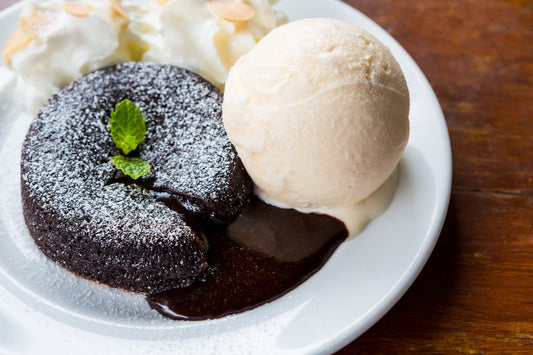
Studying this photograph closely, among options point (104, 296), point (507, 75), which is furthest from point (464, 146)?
point (104, 296)

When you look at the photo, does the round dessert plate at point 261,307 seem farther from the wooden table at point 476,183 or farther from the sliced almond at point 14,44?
the sliced almond at point 14,44

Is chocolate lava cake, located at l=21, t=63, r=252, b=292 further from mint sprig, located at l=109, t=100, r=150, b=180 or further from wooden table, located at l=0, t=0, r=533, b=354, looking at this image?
wooden table, located at l=0, t=0, r=533, b=354

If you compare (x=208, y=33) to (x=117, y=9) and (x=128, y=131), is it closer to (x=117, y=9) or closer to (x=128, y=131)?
(x=117, y=9)

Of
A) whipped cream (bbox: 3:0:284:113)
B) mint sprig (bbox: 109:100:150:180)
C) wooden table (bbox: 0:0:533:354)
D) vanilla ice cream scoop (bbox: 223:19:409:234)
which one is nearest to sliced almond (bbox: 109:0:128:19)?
whipped cream (bbox: 3:0:284:113)

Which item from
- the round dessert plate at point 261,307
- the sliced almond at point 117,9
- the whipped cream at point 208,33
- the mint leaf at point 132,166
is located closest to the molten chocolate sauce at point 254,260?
the round dessert plate at point 261,307

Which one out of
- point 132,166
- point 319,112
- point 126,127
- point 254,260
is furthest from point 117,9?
point 254,260

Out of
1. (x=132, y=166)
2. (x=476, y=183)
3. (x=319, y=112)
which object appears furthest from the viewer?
(x=476, y=183)
